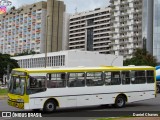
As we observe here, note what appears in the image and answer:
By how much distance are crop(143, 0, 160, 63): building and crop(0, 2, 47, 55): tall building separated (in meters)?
52.5

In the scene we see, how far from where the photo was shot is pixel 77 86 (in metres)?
21.5

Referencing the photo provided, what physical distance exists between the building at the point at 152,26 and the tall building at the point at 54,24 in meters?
47.8

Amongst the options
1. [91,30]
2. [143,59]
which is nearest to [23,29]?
[91,30]

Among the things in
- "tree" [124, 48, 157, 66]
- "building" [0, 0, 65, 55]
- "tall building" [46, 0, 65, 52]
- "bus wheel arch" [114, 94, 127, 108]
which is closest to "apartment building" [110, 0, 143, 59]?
"tall building" [46, 0, 65, 52]

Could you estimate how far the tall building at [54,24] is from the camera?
510 feet

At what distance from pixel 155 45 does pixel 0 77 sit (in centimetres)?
4394

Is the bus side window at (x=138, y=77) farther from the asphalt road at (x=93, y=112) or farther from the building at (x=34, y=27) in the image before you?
the building at (x=34, y=27)

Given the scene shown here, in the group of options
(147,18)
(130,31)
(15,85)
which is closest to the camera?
(15,85)

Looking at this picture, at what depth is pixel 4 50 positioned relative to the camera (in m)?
177

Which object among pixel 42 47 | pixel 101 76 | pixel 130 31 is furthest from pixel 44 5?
pixel 101 76

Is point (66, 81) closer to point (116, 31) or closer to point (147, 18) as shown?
point (147, 18)

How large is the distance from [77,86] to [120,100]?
3.27m

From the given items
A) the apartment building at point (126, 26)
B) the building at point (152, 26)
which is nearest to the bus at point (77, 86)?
the building at point (152, 26)

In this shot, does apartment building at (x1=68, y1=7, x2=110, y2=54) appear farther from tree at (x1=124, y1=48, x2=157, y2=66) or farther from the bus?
the bus
